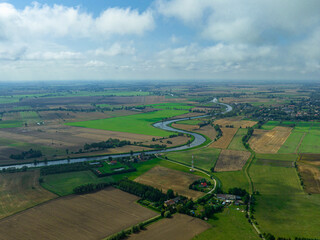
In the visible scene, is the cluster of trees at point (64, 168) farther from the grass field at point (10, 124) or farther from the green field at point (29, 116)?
the green field at point (29, 116)

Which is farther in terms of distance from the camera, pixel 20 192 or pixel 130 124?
pixel 130 124

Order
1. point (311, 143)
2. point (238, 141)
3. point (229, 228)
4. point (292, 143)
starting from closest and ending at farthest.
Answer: point (229, 228)
point (311, 143)
point (292, 143)
point (238, 141)

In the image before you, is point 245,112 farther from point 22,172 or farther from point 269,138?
point 22,172

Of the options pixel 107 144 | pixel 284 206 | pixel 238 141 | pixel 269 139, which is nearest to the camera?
pixel 284 206

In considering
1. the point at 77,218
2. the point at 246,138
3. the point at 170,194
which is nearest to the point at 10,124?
the point at 77,218

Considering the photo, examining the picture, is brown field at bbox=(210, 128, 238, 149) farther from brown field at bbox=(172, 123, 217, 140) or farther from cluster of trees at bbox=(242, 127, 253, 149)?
cluster of trees at bbox=(242, 127, 253, 149)

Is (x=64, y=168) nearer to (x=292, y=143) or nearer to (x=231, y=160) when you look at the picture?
(x=231, y=160)

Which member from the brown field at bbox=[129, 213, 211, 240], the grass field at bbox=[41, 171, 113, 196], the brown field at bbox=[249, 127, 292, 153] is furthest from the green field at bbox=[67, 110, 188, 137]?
the brown field at bbox=[129, 213, 211, 240]

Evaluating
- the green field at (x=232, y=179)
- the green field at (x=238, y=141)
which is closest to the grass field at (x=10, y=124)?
the green field at (x=238, y=141)
